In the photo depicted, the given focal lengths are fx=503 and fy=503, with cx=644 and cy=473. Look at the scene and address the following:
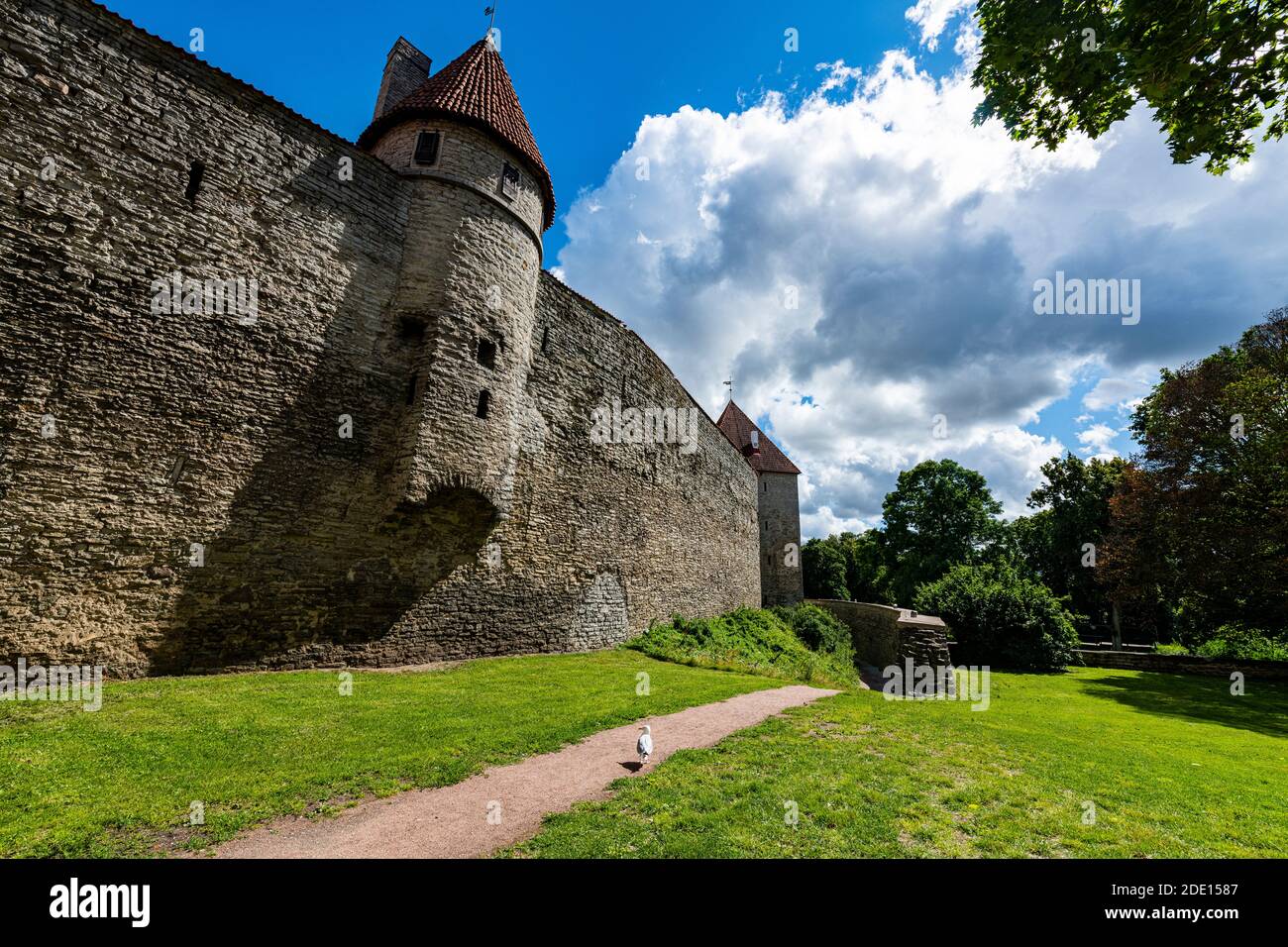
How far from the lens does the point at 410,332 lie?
11.0m

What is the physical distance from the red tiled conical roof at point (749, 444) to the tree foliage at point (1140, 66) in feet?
102

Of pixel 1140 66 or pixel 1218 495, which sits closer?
pixel 1140 66

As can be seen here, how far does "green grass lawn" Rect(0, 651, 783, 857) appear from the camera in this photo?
144 inches

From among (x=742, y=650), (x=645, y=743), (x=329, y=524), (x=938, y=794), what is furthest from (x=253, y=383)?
(x=742, y=650)

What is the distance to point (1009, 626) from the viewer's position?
20016 millimetres

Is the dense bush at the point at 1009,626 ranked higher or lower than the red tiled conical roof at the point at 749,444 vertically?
lower

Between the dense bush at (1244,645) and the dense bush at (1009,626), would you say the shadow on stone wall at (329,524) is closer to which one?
the dense bush at (1009,626)

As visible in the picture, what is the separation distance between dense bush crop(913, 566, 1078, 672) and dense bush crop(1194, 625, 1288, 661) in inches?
289

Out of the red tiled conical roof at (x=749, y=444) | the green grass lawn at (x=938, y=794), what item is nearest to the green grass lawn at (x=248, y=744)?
the green grass lawn at (x=938, y=794)

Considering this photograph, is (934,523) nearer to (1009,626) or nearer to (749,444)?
(749,444)

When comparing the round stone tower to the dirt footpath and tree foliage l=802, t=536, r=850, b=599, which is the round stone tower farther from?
tree foliage l=802, t=536, r=850, b=599

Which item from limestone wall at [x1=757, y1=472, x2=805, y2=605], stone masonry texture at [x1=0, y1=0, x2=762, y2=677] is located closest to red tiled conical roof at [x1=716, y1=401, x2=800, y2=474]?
limestone wall at [x1=757, y1=472, x2=805, y2=605]

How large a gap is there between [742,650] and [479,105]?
17.8 m

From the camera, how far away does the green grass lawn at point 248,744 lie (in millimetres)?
3652
